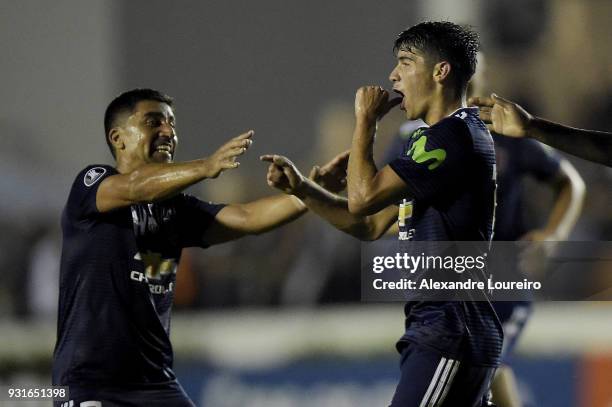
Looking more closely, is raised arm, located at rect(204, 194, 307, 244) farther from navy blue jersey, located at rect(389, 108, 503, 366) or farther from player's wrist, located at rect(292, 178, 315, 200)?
navy blue jersey, located at rect(389, 108, 503, 366)

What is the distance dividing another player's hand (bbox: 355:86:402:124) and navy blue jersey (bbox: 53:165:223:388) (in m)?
1.21

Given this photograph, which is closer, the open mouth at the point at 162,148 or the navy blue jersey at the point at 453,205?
the navy blue jersey at the point at 453,205

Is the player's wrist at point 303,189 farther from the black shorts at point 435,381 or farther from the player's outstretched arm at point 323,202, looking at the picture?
the black shorts at point 435,381

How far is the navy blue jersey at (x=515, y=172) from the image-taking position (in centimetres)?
606

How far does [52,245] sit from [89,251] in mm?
3479

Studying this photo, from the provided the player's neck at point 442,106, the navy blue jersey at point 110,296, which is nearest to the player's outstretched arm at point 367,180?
the player's neck at point 442,106

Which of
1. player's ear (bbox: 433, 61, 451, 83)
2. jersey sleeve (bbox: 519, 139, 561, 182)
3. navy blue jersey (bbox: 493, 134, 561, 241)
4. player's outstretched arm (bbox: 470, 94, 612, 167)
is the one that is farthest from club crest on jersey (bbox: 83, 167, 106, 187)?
jersey sleeve (bbox: 519, 139, 561, 182)

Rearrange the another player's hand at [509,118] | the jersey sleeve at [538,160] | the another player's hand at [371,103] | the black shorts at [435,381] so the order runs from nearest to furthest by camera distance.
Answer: the black shorts at [435,381], the another player's hand at [371,103], the another player's hand at [509,118], the jersey sleeve at [538,160]

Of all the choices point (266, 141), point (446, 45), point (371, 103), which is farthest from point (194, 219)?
point (266, 141)

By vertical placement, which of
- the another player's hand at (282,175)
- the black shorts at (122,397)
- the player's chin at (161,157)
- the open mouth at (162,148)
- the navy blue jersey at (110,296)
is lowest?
the black shorts at (122,397)

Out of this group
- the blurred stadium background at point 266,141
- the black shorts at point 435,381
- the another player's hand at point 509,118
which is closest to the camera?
the black shorts at point 435,381

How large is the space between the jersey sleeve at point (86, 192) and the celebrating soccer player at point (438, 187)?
1.22m

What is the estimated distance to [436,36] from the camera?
459cm

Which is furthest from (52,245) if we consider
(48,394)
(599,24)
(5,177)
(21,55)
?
(599,24)
